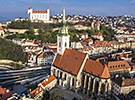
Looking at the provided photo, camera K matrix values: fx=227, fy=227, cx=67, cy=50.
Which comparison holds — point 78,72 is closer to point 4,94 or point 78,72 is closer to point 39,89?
point 39,89

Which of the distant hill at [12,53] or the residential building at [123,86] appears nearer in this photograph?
the residential building at [123,86]

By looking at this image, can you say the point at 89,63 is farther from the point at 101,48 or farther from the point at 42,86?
the point at 101,48

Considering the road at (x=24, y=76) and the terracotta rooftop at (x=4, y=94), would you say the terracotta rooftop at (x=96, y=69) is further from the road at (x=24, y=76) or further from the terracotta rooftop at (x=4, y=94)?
the terracotta rooftop at (x=4, y=94)

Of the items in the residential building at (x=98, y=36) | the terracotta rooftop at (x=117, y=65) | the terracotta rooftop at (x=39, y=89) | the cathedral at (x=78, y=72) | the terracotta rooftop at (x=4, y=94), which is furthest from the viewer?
the residential building at (x=98, y=36)

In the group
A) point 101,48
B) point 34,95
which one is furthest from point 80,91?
point 101,48

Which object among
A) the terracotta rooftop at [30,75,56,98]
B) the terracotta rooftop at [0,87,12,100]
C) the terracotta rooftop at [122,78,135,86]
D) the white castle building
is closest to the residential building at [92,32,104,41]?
the white castle building

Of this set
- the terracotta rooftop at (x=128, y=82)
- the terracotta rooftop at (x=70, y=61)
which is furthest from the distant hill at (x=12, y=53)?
the terracotta rooftop at (x=128, y=82)

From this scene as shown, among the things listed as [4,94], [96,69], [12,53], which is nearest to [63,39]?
[96,69]

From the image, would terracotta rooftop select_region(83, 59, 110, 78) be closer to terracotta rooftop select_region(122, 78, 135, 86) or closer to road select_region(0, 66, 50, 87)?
terracotta rooftop select_region(122, 78, 135, 86)
